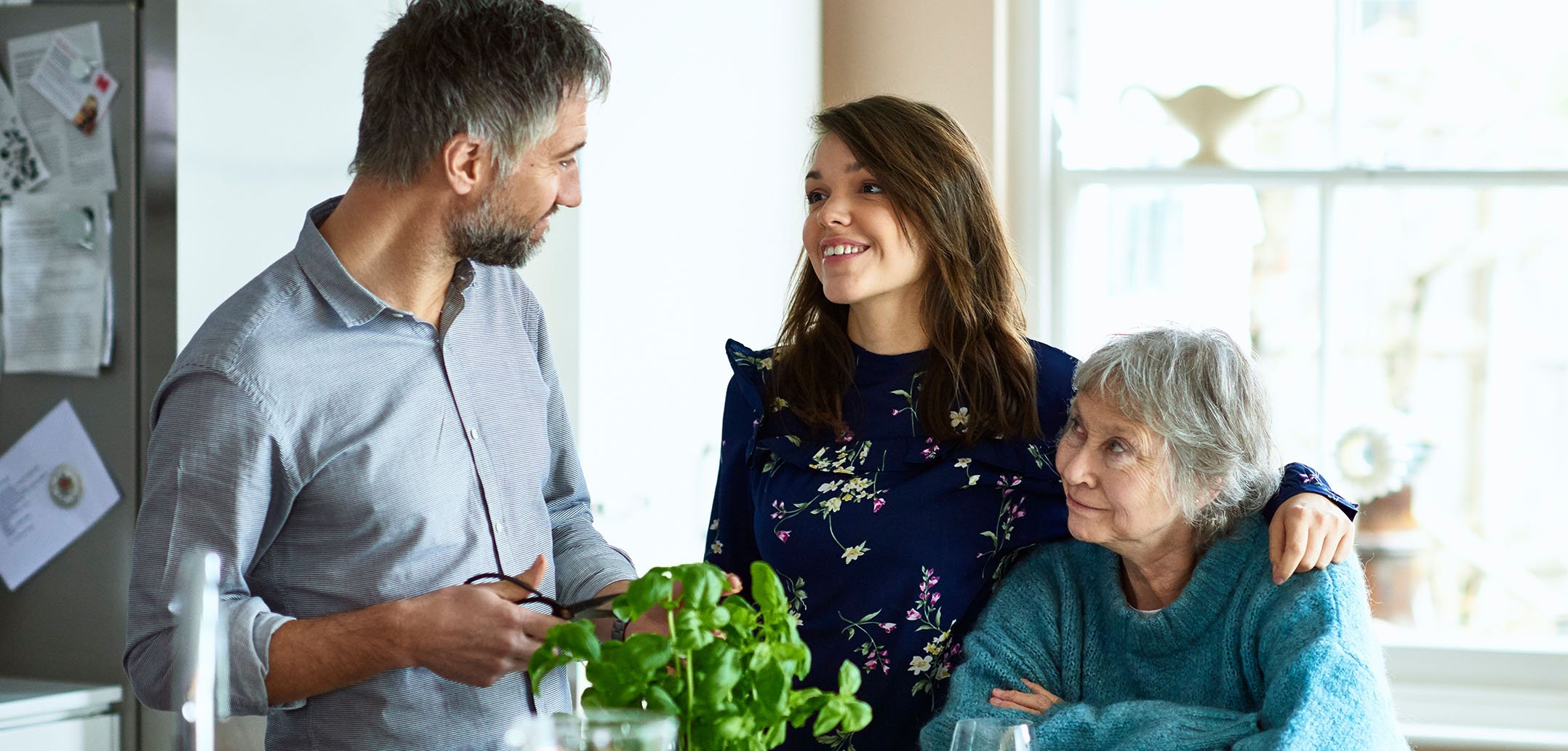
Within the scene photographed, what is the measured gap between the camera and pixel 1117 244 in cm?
324

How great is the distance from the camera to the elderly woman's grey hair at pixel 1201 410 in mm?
1424

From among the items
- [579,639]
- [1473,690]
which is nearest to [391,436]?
[579,639]

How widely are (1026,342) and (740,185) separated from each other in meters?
1.33

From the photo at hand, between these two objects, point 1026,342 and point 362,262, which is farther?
point 1026,342

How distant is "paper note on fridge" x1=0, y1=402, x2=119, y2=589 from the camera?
1875 millimetres

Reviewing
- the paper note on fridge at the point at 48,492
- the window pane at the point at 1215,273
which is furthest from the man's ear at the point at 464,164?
the window pane at the point at 1215,273

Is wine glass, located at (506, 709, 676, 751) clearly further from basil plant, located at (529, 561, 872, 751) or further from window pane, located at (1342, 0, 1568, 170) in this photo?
window pane, located at (1342, 0, 1568, 170)

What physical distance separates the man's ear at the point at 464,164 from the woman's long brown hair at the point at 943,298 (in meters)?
0.50

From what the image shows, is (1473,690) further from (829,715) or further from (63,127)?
(63,127)

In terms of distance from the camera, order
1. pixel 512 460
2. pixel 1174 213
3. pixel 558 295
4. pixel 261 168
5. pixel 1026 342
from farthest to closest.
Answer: pixel 1174 213
pixel 558 295
pixel 261 168
pixel 1026 342
pixel 512 460

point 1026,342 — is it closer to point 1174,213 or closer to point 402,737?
point 402,737

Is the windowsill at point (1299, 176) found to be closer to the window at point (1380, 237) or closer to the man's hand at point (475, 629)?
the window at point (1380, 237)

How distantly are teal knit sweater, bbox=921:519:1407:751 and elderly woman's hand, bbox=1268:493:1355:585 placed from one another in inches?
0.9

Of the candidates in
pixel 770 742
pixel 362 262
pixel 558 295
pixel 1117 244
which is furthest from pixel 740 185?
pixel 770 742
